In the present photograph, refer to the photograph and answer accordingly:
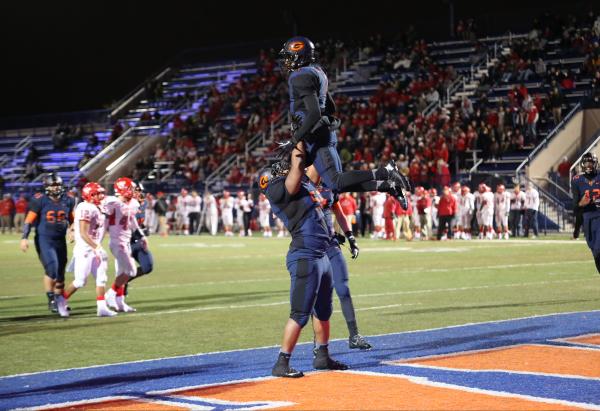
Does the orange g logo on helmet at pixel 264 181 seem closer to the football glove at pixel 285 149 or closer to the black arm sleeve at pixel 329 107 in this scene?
the football glove at pixel 285 149

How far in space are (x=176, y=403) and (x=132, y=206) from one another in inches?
283

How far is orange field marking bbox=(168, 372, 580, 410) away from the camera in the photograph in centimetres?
645

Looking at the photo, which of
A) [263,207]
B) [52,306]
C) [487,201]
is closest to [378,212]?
[487,201]

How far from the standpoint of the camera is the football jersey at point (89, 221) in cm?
1280

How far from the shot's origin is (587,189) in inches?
492

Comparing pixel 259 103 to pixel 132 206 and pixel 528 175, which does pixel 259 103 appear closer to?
pixel 528 175

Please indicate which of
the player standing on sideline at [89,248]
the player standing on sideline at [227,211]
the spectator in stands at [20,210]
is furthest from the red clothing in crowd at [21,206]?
the player standing on sideline at [89,248]

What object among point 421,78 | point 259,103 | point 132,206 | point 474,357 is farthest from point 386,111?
point 474,357

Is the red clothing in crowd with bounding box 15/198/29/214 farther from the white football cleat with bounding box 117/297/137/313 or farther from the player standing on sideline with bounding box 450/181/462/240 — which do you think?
the white football cleat with bounding box 117/297/137/313

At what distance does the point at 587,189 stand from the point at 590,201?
0.53 ft

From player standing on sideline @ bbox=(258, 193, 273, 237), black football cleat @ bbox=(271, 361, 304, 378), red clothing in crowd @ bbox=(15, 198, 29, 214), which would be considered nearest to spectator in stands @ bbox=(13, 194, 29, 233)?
red clothing in crowd @ bbox=(15, 198, 29, 214)

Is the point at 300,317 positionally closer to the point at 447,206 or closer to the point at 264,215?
the point at 447,206

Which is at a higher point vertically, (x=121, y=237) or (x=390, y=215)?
(x=390, y=215)

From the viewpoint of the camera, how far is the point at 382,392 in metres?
6.99
